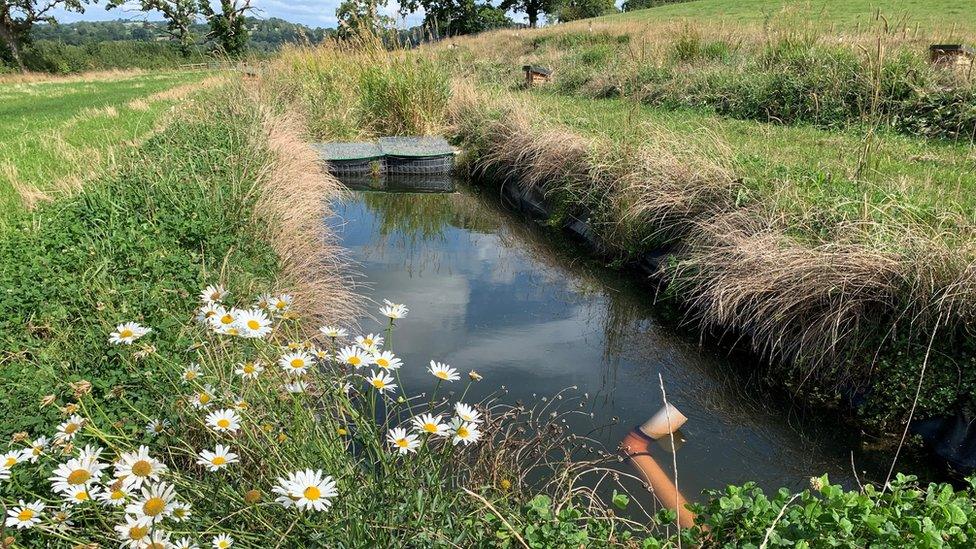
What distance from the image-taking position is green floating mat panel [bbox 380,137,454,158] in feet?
30.1

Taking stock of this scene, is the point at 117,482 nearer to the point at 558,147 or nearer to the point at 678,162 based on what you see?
the point at 678,162

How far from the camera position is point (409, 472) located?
171 cm

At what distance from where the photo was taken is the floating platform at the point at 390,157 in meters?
9.02

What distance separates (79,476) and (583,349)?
10.9ft

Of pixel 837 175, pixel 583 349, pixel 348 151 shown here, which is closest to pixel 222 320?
pixel 583 349

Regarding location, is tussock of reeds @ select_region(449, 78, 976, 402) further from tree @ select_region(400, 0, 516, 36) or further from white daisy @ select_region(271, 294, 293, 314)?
tree @ select_region(400, 0, 516, 36)

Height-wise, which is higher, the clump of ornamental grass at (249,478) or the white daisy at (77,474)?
the white daisy at (77,474)

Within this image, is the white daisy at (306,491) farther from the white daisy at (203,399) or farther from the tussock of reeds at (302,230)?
the tussock of reeds at (302,230)

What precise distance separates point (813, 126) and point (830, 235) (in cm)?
423

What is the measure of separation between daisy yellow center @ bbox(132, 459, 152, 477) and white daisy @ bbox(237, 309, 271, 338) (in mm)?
343

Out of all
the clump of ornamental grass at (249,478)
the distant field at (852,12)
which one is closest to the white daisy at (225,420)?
the clump of ornamental grass at (249,478)

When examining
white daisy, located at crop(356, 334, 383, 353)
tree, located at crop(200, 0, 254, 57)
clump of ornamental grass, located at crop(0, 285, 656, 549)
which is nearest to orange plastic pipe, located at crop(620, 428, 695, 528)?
clump of ornamental grass, located at crop(0, 285, 656, 549)

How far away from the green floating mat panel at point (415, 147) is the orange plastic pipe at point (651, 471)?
662cm

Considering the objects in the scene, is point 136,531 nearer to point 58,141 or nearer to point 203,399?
point 203,399
